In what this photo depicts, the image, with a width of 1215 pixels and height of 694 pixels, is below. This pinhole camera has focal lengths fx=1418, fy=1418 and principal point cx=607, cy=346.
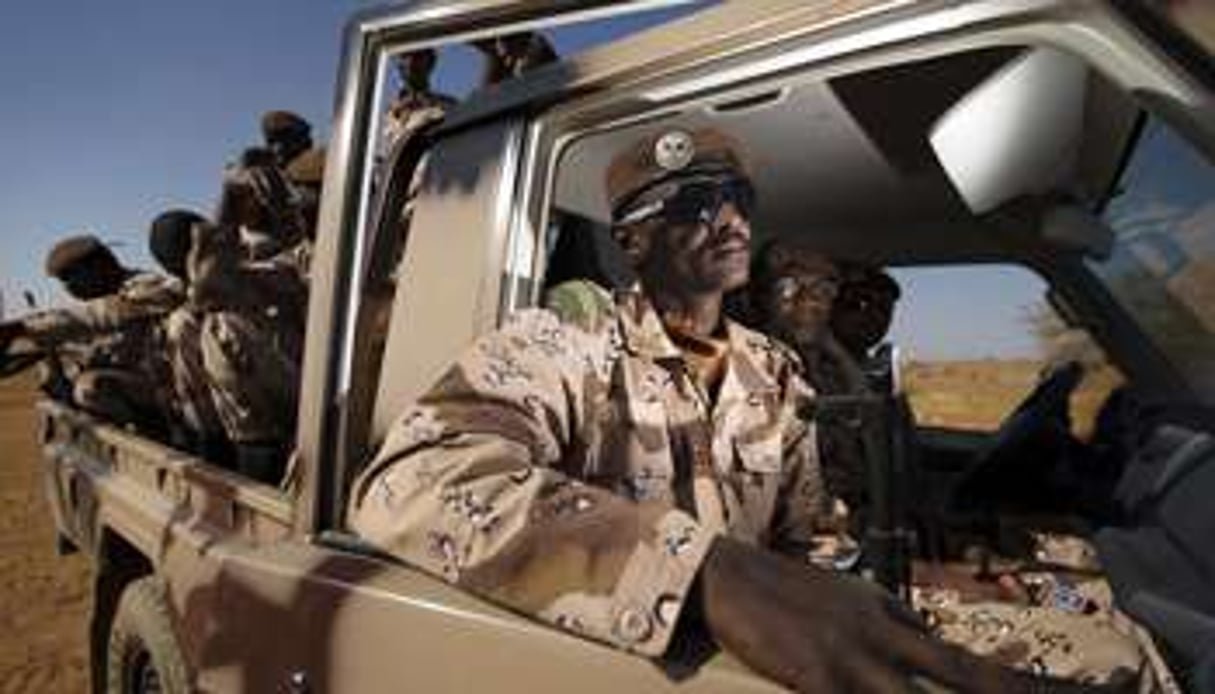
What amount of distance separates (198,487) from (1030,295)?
1657mm

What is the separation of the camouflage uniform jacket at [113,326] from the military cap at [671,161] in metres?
4.74

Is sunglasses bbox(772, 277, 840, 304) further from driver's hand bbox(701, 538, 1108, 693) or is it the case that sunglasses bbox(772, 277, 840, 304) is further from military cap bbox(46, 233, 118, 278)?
military cap bbox(46, 233, 118, 278)

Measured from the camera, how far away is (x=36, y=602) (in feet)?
23.3

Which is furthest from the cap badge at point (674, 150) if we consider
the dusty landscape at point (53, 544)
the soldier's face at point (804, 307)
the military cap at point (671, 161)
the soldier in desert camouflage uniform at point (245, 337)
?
the soldier in desert camouflage uniform at point (245, 337)

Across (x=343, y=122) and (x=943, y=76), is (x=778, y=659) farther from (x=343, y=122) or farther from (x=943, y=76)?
(x=343, y=122)

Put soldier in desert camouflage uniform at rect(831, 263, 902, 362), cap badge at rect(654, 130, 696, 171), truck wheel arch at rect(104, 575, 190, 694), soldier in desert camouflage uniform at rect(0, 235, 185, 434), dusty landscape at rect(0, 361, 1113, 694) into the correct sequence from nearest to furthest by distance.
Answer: cap badge at rect(654, 130, 696, 171) < dusty landscape at rect(0, 361, 1113, 694) < soldier in desert camouflage uniform at rect(831, 263, 902, 362) < truck wheel arch at rect(104, 575, 190, 694) < soldier in desert camouflage uniform at rect(0, 235, 185, 434)

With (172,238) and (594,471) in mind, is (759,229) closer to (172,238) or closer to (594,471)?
(594,471)

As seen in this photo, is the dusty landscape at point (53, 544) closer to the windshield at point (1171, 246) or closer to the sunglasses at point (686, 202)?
the windshield at point (1171, 246)

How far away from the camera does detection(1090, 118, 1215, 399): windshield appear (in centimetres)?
138

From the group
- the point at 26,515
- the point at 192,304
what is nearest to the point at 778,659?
the point at 192,304

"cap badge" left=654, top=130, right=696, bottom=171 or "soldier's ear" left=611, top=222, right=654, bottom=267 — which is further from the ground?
"cap badge" left=654, top=130, right=696, bottom=171

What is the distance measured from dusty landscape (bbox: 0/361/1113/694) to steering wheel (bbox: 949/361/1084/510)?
29 millimetres

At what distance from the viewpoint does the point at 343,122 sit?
203cm

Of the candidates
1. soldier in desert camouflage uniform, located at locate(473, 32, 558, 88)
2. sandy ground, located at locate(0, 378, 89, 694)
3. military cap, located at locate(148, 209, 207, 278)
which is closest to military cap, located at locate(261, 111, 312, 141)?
military cap, located at locate(148, 209, 207, 278)
